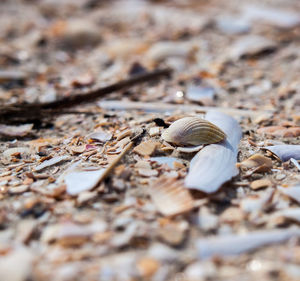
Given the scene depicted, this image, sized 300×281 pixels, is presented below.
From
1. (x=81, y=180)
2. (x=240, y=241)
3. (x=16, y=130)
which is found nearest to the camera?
(x=240, y=241)


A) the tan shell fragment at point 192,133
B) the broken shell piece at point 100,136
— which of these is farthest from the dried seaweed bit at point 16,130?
the tan shell fragment at point 192,133

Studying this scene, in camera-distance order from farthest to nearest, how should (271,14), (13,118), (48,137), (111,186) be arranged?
(271,14) < (13,118) < (48,137) < (111,186)

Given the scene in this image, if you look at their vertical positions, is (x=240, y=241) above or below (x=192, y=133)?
below

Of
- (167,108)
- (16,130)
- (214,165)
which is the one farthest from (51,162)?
(167,108)

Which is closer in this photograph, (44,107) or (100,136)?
(100,136)

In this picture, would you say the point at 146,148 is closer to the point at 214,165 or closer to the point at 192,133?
the point at 192,133

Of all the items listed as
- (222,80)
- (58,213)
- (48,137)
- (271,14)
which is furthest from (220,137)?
(271,14)

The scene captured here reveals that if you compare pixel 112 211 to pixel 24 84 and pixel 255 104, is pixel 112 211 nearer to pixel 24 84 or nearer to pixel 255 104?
pixel 255 104
